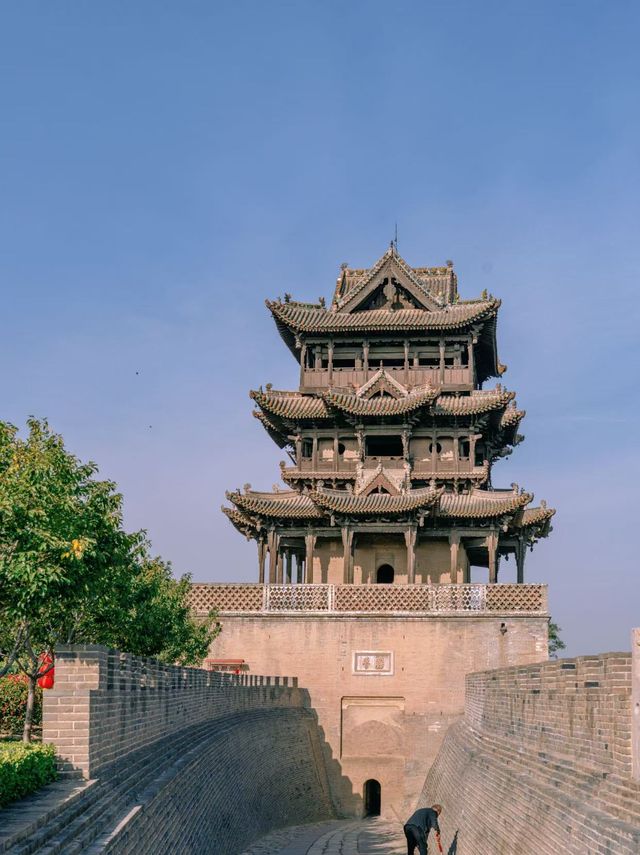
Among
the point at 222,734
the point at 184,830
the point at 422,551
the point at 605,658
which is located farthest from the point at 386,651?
the point at 605,658

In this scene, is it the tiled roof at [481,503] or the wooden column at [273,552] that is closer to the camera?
the tiled roof at [481,503]

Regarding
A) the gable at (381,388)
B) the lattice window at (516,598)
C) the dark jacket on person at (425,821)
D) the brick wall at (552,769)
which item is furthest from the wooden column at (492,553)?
the dark jacket on person at (425,821)

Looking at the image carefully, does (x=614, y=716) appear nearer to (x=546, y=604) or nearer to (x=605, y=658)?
(x=605, y=658)

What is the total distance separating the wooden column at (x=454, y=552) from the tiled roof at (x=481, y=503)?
90 cm

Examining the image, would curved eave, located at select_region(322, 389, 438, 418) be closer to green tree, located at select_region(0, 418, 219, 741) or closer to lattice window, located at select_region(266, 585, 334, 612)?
lattice window, located at select_region(266, 585, 334, 612)

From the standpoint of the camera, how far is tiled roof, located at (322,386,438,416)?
32812 millimetres

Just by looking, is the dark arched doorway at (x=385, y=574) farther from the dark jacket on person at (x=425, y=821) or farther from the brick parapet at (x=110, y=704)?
the dark jacket on person at (x=425, y=821)

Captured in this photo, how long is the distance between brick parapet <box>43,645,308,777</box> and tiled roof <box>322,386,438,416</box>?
1537 cm

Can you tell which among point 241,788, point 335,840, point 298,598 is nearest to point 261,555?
point 298,598

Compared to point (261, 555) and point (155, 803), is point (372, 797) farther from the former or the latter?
point (155, 803)

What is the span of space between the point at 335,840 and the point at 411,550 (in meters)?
11.3

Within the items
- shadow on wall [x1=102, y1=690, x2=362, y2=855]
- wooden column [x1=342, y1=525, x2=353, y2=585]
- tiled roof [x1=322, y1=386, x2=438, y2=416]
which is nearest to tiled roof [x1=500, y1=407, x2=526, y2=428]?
tiled roof [x1=322, y1=386, x2=438, y2=416]

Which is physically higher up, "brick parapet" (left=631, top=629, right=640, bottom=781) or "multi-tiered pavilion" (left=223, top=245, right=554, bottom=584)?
"multi-tiered pavilion" (left=223, top=245, right=554, bottom=584)

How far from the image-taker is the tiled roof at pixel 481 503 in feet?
102
